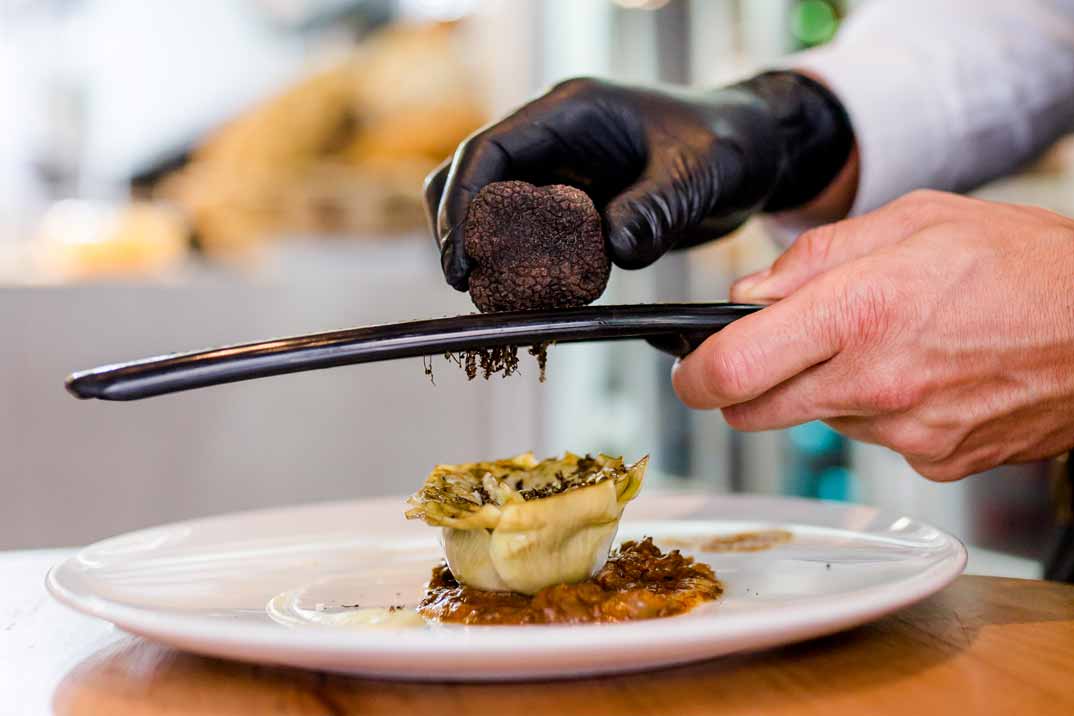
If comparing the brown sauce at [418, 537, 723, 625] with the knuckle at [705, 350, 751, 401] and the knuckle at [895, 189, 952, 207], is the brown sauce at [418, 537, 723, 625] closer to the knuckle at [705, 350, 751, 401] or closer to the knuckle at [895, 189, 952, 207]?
the knuckle at [705, 350, 751, 401]

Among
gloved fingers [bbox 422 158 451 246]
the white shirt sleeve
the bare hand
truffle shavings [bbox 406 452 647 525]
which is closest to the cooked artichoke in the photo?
truffle shavings [bbox 406 452 647 525]

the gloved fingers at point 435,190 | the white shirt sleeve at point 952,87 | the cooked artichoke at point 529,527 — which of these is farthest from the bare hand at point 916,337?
the white shirt sleeve at point 952,87

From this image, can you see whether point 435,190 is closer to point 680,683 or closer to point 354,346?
point 354,346

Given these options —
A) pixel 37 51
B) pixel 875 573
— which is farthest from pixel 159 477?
pixel 875 573

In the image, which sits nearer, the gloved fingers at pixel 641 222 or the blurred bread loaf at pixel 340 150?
the gloved fingers at pixel 641 222

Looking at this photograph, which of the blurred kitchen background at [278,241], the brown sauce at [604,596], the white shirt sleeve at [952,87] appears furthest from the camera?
the blurred kitchen background at [278,241]

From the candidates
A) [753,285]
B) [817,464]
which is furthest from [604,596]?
[817,464]

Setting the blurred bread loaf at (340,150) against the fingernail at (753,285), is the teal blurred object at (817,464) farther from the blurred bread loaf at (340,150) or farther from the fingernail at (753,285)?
the fingernail at (753,285)
